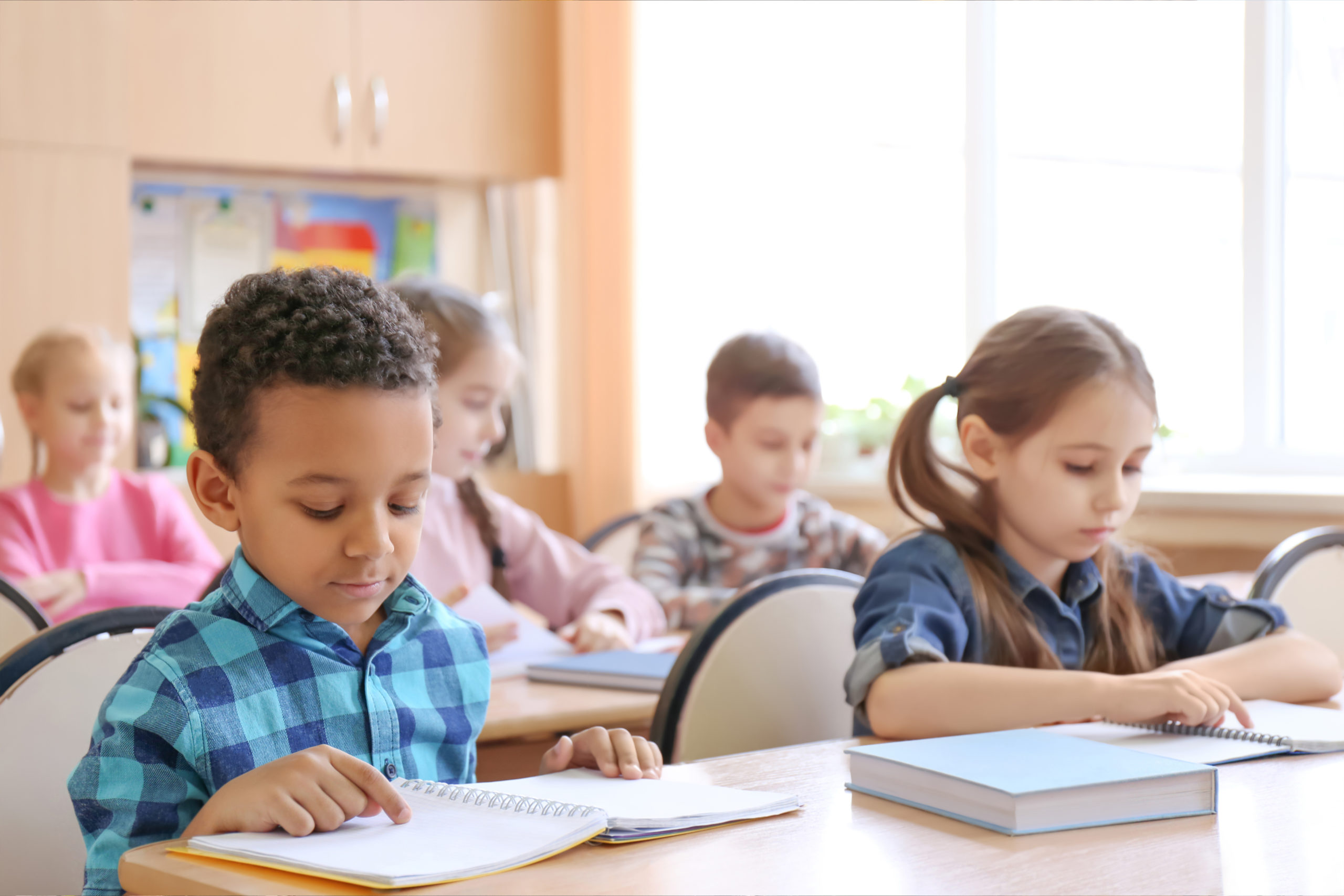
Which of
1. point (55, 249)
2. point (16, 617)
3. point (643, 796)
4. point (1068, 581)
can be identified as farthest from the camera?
point (55, 249)

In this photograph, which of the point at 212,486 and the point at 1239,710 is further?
the point at 1239,710

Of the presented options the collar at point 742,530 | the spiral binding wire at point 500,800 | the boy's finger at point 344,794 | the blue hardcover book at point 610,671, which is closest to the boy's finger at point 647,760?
the spiral binding wire at point 500,800

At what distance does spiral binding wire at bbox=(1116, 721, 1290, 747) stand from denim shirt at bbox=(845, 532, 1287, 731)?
0.60ft

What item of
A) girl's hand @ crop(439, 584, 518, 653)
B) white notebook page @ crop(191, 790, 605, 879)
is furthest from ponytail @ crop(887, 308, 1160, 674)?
white notebook page @ crop(191, 790, 605, 879)

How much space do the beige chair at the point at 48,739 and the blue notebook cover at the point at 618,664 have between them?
60cm

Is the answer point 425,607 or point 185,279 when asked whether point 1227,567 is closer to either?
point 425,607

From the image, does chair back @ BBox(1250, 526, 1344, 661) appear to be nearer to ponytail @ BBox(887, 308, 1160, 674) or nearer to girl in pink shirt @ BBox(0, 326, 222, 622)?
ponytail @ BBox(887, 308, 1160, 674)

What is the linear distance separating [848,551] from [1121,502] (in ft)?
3.52

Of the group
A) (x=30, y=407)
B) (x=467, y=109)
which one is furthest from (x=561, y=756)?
(x=467, y=109)

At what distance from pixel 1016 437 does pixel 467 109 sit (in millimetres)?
2308

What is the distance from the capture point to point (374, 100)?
3209 millimetres

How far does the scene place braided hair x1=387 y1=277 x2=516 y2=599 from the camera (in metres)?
2.08

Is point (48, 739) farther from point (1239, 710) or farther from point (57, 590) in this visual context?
point (57, 590)

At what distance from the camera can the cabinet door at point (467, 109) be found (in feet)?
10.0
